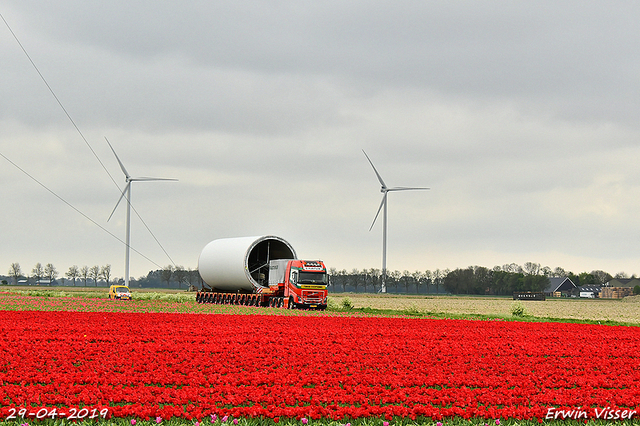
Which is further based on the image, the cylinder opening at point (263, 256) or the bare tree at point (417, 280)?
the bare tree at point (417, 280)

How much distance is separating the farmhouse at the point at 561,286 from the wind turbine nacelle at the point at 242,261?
138568 millimetres

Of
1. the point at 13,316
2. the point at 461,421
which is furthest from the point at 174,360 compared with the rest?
the point at 13,316

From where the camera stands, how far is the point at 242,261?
48.6m

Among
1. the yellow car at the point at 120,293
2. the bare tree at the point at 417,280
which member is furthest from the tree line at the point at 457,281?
the yellow car at the point at 120,293

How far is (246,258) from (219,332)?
2692cm

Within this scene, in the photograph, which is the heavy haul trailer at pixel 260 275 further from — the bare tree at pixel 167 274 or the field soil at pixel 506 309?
the bare tree at pixel 167 274

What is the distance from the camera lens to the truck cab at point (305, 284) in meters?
43.3

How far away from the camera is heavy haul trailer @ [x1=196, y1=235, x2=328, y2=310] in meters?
43.8

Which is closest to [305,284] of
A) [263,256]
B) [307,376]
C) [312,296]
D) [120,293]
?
[312,296]

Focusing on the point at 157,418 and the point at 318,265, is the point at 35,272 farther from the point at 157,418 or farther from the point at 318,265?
the point at 157,418

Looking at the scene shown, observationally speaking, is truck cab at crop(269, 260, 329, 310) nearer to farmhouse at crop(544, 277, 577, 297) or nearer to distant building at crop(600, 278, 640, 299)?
farmhouse at crop(544, 277, 577, 297)

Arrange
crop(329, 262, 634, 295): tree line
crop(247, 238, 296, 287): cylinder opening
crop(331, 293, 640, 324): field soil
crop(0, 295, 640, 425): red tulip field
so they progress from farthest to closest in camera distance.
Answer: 1. crop(329, 262, 634, 295): tree line
2. crop(247, 238, 296, 287): cylinder opening
3. crop(331, 293, 640, 324): field soil
4. crop(0, 295, 640, 425): red tulip field

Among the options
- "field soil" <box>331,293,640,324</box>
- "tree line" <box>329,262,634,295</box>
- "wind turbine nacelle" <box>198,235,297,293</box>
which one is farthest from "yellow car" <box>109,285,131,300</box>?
"tree line" <box>329,262,634,295</box>

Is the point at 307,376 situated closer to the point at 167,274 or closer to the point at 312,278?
the point at 312,278
